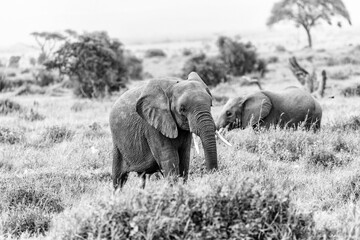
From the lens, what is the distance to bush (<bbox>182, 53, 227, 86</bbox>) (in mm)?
24172

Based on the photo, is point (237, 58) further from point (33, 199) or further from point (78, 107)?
point (33, 199)

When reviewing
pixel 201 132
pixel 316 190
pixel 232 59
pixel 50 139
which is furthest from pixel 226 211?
pixel 232 59

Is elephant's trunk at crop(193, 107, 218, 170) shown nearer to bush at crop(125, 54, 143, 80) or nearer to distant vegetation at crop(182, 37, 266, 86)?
distant vegetation at crop(182, 37, 266, 86)

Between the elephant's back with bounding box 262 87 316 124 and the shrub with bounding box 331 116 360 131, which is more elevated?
the elephant's back with bounding box 262 87 316 124

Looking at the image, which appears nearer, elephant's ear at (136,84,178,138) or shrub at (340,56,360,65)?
elephant's ear at (136,84,178,138)

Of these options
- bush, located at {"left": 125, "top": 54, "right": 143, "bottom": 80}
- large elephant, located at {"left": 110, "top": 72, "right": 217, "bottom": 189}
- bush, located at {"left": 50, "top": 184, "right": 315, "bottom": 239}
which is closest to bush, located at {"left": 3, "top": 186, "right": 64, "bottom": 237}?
large elephant, located at {"left": 110, "top": 72, "right": 217, "bottom": 189}

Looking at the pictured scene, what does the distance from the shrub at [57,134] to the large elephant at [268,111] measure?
2754mm

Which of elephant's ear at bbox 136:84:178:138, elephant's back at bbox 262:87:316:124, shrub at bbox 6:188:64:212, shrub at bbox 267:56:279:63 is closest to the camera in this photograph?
elephant's ear at bbox 136:84:178:138

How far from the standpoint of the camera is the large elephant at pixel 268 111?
34.7ft

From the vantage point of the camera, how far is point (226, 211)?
4254mm

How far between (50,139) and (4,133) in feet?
2.74

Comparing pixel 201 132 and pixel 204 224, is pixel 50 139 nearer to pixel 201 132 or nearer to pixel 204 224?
pixel 201 132

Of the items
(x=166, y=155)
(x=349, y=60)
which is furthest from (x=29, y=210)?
(x=349, y=60)

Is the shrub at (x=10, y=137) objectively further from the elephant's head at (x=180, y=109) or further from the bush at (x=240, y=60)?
the bush at (x=240, y=60)
